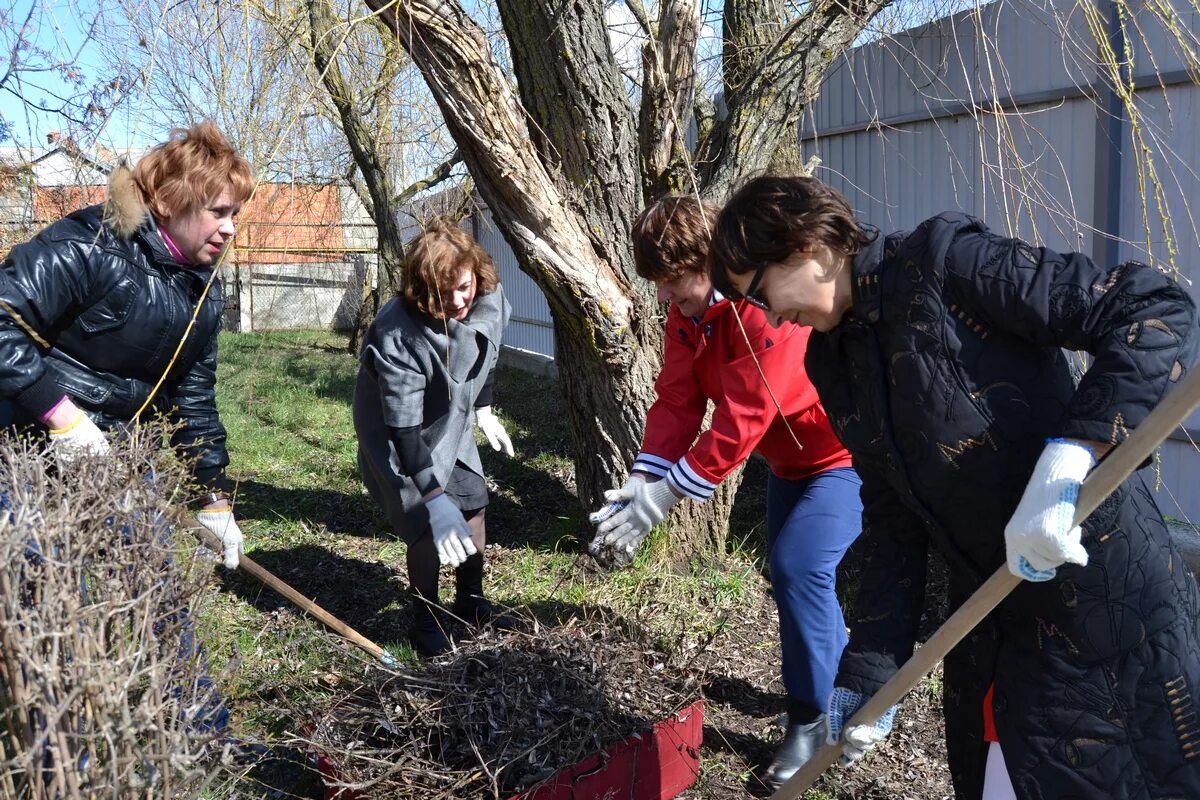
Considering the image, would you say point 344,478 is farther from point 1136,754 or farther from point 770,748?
point 1136,754

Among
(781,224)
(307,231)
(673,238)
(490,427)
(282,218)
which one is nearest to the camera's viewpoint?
(781,224)

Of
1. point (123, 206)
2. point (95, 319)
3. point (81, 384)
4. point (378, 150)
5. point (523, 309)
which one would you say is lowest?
point (523, 309)

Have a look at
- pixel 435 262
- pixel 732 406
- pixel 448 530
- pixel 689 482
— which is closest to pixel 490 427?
pixel 448 530

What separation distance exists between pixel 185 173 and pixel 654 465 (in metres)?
1.59

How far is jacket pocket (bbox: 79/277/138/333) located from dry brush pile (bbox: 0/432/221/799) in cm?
92

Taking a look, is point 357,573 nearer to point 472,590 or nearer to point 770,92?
point 472,590

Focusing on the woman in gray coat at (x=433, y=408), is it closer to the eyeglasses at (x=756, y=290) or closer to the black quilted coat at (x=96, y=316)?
the black quilted coat at (x=96, y=316)

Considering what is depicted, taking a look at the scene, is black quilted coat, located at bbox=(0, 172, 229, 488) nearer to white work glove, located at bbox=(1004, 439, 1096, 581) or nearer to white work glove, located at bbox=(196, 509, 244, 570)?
white work glove, located at bbox=(196, 509, 244, 570)

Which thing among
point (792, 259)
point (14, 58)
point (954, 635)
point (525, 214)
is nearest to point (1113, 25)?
point (525, 214)

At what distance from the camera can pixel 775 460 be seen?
9.33 feet

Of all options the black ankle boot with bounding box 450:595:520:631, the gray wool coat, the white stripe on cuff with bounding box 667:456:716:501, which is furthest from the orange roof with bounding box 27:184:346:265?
the white stripe on cuff with bounding box 667:456:716:501

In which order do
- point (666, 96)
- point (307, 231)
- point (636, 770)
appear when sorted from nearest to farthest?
point (636, 770) < point (666, 96) < point (307, 231)

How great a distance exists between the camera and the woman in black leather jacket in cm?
245

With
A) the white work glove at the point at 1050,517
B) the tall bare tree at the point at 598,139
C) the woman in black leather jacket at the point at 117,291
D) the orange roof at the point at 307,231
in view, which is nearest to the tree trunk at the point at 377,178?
the orange roof at the point at 307,231
